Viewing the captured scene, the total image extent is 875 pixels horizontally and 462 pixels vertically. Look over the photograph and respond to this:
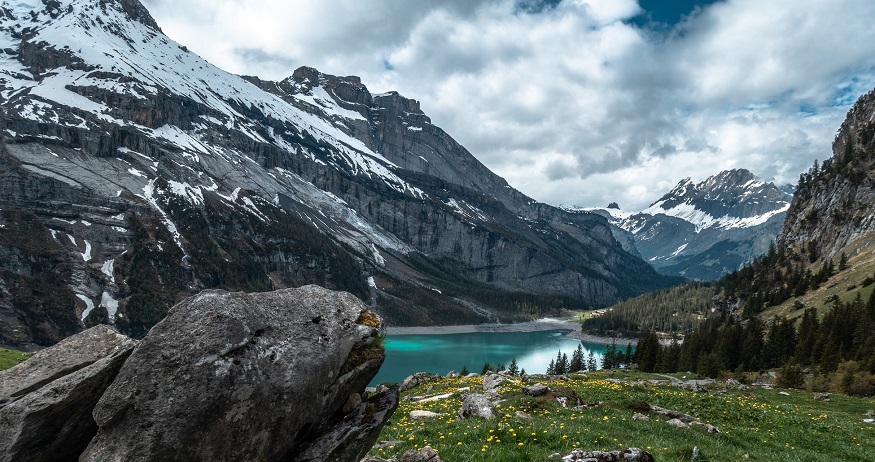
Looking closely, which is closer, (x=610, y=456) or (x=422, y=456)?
(x=610, y=456)

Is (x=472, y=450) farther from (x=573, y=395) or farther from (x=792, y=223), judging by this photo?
(x=792, y=223)

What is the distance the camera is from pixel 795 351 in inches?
2411

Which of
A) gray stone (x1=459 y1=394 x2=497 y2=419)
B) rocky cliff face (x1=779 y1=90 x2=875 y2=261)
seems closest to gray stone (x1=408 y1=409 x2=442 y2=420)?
gray stone (x1=459 y1=394 x2=497 y2=419)

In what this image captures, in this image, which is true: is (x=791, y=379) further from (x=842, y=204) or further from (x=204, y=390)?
(x=842, y=204)

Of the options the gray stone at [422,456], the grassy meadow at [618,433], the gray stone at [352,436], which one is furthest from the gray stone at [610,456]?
the gray stone at [352,436]

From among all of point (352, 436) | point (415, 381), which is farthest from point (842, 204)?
point (352, 436)

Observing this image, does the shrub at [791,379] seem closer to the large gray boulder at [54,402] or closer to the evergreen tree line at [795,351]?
the evergreen tree line at [795,351]

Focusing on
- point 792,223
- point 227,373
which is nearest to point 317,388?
point 227,373

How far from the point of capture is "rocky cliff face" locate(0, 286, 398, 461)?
25.1 ft

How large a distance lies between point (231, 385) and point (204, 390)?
0.41 metres

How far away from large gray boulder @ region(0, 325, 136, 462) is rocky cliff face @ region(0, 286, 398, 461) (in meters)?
0.02

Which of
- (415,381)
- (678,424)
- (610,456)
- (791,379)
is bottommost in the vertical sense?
(415,381)

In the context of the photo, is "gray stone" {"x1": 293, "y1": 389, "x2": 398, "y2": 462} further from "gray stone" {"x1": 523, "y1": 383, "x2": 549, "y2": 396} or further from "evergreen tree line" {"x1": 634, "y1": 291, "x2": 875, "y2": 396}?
"evergreen tree line" {"x1": 634, "y1": 291, "x2": 875, "y2": 396}

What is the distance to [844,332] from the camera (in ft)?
186
